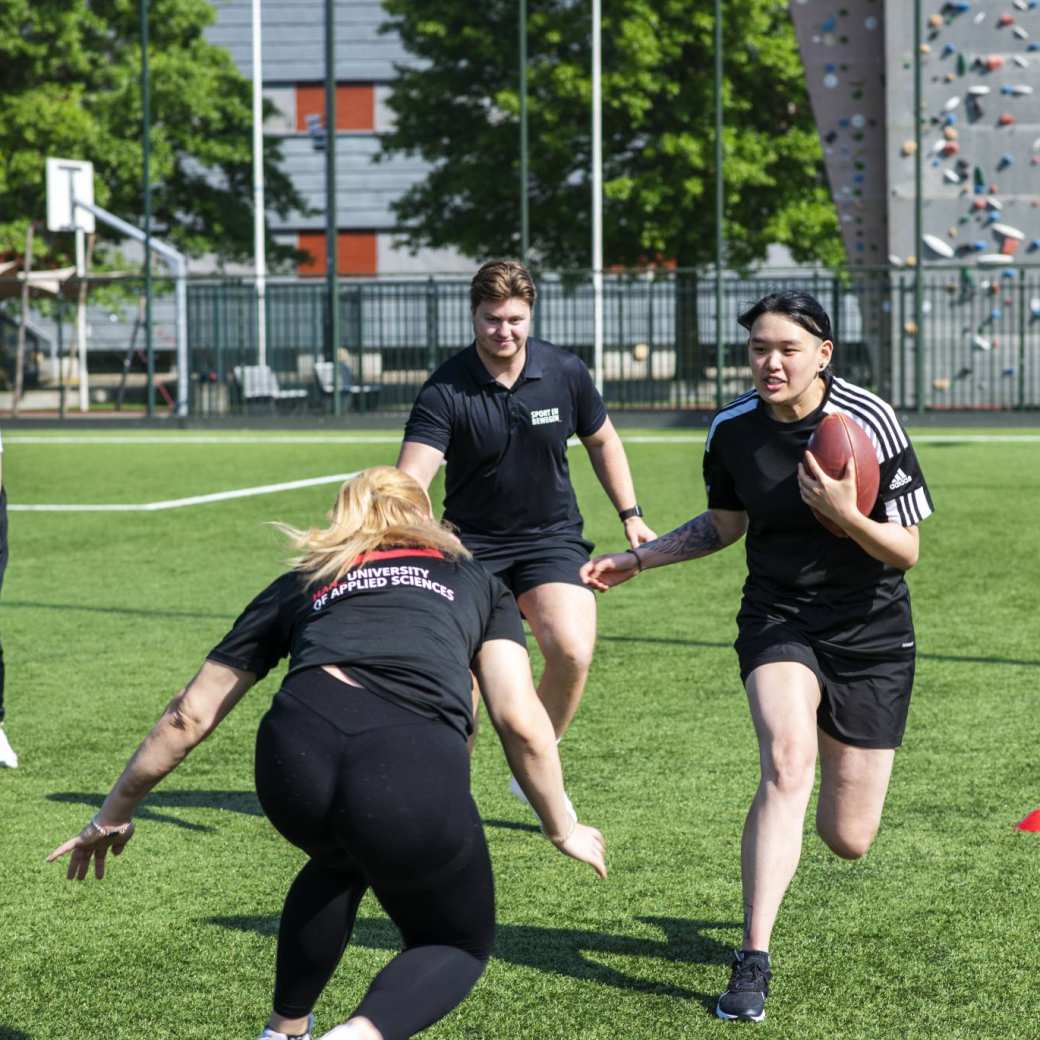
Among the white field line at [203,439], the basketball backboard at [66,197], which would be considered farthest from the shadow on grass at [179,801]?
the basketball backboard at [66,197]

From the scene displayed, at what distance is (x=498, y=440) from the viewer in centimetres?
629

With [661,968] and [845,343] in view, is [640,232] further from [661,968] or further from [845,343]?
[661,968]

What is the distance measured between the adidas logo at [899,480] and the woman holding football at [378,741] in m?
1.29

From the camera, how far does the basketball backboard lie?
106 feet

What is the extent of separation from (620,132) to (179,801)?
34659 mm

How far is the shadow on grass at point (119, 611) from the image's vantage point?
1079 centimetres

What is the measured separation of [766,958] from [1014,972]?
0.77 m

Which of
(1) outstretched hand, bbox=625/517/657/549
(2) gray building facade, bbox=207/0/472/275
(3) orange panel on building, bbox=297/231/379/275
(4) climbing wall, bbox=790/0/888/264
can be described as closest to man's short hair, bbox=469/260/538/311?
(1) outstretched hand, bbox=625/517/657/549

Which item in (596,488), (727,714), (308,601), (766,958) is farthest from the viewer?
(596,488)

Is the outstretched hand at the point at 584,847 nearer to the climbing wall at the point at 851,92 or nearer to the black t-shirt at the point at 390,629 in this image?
the black t-shirt at the point at 390,629

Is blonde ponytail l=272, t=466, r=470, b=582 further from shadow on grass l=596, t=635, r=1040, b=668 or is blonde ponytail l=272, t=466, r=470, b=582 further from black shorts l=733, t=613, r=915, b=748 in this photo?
shadow on grass l=596, t=635, r=1040, b=668

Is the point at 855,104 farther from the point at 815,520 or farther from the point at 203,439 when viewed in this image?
the point at 815,520

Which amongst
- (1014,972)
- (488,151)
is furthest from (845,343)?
(1014,972)

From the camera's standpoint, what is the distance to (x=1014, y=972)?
4598mm
